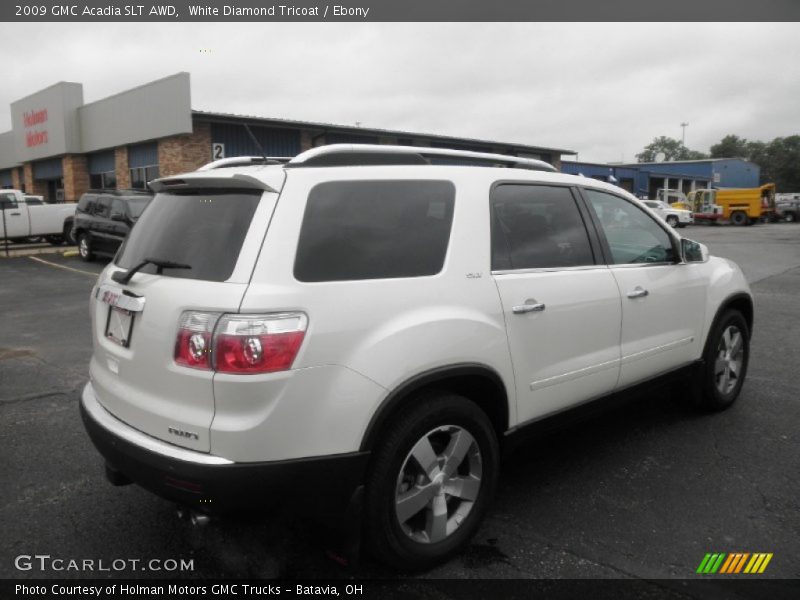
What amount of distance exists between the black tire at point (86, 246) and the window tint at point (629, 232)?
51.9 feet

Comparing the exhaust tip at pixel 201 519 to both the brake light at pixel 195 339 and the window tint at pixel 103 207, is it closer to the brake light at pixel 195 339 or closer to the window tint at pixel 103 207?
the brake light at pixel 195 339

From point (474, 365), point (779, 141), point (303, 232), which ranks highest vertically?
point (779, 141)

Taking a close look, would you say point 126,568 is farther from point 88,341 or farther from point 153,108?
point 153,108

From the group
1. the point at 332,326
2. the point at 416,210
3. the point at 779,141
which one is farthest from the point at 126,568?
the point at 779,141

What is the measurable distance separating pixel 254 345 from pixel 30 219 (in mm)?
21878

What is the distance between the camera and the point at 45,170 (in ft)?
107

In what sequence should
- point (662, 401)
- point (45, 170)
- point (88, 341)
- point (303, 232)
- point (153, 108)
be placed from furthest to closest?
point (45, 170)
point (153, 108)
point (88, 341)
point (662, 401)
point (303, 232)

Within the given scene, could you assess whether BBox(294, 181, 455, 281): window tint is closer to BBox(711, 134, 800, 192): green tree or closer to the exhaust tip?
the exhaust tip

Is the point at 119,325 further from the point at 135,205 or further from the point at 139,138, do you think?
the point at 139,138

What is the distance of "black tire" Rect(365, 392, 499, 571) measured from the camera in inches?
100

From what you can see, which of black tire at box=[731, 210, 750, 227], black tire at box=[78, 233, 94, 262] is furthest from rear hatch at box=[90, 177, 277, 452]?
black tire at box=[731, 210, 750, 227]

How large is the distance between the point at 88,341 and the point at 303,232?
231 inches

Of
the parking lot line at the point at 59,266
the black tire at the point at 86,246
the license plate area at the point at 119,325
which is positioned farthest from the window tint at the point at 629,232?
the black tire at the point at 86,246

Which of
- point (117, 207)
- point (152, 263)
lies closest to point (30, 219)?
point (117, 207)
